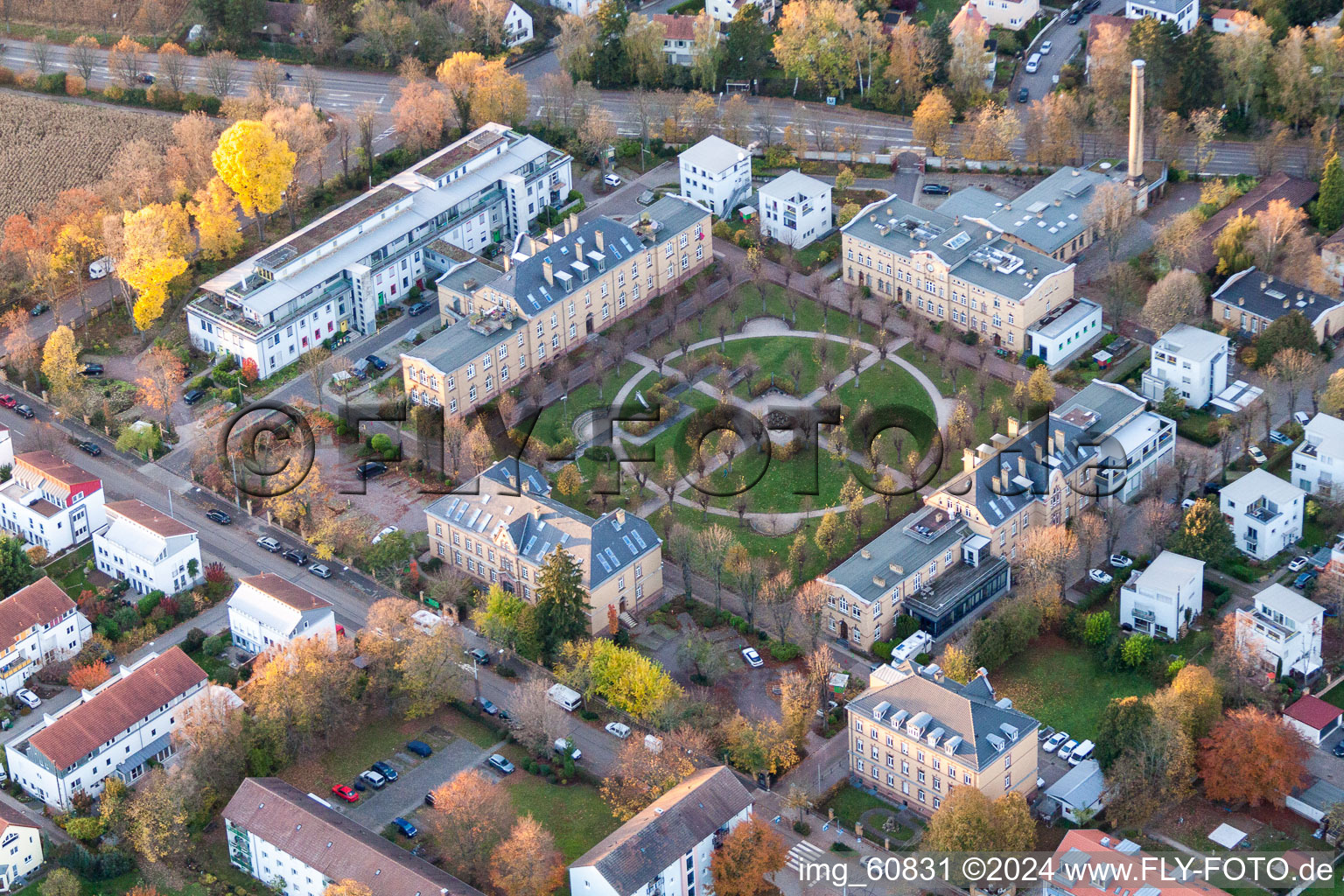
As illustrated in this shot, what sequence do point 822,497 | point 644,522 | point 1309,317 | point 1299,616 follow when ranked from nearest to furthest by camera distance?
point 1299,616, point 644,522, point 822,497, point 1309,317

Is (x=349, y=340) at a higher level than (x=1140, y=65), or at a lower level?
lower

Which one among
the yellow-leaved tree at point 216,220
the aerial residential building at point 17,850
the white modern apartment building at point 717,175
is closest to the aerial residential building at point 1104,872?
the aerial residential building at point 17,850

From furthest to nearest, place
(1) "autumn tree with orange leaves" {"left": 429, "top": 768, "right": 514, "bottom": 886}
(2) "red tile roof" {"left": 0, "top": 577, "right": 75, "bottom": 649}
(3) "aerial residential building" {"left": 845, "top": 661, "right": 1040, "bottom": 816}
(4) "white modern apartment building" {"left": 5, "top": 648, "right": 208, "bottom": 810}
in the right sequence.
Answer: (2) "red tile roof" {"left": 0, "top": 577, "right": 75, "bottom": 649}, (4) "white modern apartment building" {"left": 5, "top": 648, "right": 208, "bottom": 810}, (3) "aerial residential building" {"left": 845, "top": 661, "right": 1040, "bottom": 816}, (1) "autumn tree with orange leaves" {"left": 429, "top": 768, "right": 514, "bottom": 886}

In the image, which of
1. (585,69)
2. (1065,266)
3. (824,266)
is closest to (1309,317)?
(1065,266)

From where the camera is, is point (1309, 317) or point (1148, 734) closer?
point (1148, 734)

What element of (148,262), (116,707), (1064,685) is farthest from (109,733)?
(1064,685)

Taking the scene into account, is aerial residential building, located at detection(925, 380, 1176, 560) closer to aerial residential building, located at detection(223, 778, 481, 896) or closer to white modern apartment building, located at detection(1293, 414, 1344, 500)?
white modern apartment building, located at detection(1293, 414, 1344, 500)

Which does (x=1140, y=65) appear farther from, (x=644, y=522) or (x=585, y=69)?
(x=644, y=522)

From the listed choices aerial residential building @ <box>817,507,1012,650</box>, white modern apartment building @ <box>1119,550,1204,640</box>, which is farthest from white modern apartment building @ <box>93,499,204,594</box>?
white modern apartment building @ <box>1119,550,1204,640</box>
